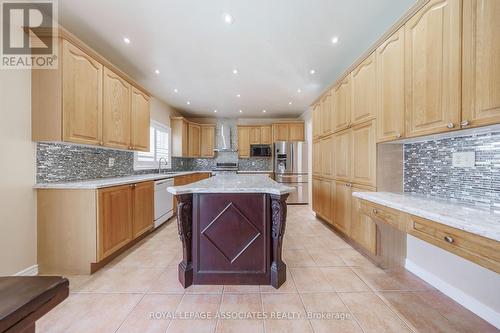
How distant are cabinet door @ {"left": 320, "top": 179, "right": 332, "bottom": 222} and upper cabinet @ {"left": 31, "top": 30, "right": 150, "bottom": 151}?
320cm

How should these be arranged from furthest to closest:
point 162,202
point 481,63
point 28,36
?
point 162,202 < point 28,36 < point 481,63

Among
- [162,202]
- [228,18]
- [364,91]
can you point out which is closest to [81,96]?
[228,18]

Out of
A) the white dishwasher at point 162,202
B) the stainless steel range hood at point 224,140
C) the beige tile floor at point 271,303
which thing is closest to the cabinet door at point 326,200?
the beige tile floor at point 271,303

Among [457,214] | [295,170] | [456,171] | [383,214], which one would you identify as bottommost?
[383,214]

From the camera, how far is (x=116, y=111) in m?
2.84

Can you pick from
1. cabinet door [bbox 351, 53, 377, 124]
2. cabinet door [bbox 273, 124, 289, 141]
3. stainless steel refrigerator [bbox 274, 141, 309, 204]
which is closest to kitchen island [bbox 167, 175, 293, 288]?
cabinet door [bbox 351, 53, 377, 124]

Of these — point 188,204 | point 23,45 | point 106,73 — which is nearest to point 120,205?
point 188,204

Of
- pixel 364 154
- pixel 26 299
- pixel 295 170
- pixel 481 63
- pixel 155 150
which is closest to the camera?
pixel 26 299

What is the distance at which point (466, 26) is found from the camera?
1.38 metres

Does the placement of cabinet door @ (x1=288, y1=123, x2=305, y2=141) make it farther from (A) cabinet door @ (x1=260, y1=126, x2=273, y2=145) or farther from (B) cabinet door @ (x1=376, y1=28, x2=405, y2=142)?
(B) cabinet door @ (x1=376, y1=28, x2=405, y2=142)

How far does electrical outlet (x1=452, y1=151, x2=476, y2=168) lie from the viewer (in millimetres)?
1628

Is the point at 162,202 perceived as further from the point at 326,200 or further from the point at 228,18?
the point at 228,18

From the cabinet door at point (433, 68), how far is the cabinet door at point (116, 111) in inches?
130

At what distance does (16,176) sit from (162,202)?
6.45ft
